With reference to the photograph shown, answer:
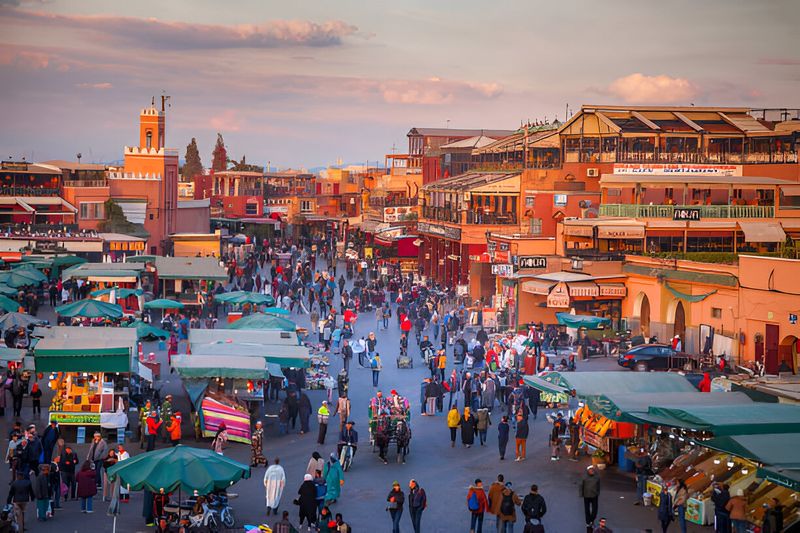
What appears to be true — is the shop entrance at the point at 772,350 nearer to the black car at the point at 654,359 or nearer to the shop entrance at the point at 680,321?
the black car at the point at 654,359

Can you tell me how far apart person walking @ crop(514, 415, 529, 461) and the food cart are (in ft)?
24.7

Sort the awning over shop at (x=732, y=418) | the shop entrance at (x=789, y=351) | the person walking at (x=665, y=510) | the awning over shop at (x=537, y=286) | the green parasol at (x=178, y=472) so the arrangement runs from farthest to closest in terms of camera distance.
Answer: the awning over shop at (x=537, y=286) → the shop entrance at (x=789, y=351) → the awning over shop at (x=732, y=418) → the person walking at (x=665, y=510) → the green parasol at (x=178, y=472)

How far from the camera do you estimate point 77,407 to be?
23156 millimetres

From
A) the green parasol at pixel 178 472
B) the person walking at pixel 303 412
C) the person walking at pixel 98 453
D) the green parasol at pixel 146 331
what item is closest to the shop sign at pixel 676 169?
the green parasol at pixel 146 331

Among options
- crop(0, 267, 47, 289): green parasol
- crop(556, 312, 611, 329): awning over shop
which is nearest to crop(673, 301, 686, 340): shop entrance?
crop(556, 312, 611, 329): awning over shop

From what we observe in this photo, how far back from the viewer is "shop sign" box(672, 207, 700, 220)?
4159 centimetres

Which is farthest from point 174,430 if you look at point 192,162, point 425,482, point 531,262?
point 192,162

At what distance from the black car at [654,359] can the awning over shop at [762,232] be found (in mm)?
9765

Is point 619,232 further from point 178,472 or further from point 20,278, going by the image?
point 178,472

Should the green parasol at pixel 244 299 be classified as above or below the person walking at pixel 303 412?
above

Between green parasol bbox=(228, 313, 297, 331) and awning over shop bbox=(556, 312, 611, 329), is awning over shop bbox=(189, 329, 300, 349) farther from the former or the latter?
awning over shop bbox=(556, 312, 611, 329)

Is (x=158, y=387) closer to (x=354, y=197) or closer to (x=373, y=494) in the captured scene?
(x=373, y=494)

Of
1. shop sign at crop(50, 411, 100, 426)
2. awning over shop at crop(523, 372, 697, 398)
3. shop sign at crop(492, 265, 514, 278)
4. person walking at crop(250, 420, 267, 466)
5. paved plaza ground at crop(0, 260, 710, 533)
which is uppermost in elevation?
shop sign at crop(492, 265, 514, 278)

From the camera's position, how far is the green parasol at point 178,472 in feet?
53.7
